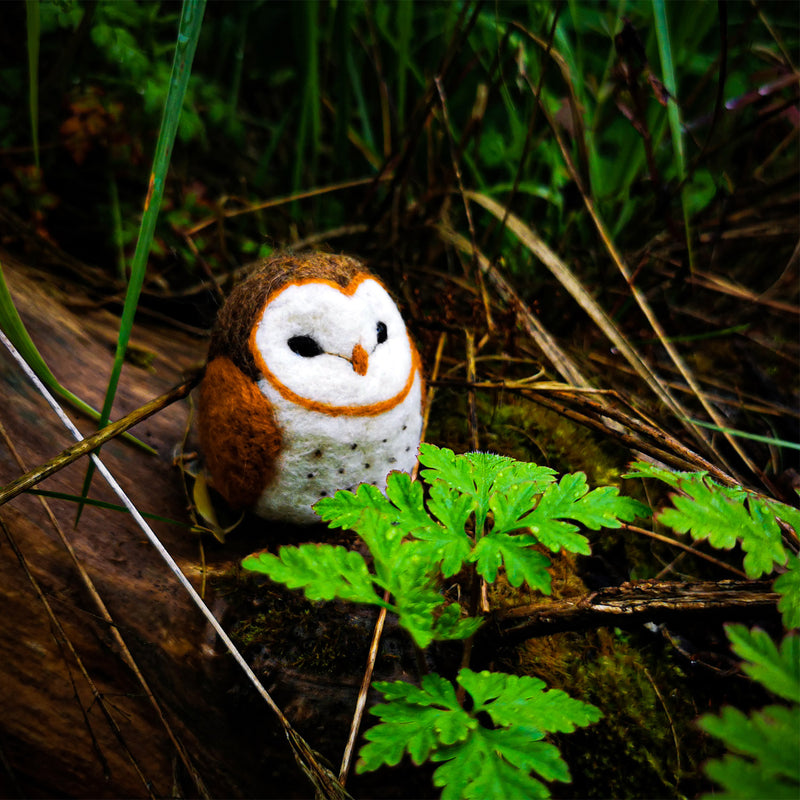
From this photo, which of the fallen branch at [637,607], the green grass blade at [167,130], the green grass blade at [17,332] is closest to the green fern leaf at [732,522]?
the fallen branch at [637,607]

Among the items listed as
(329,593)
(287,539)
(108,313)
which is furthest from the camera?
(108,313)

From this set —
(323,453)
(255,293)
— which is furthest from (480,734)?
(255,293)

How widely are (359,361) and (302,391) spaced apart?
164 millimetres

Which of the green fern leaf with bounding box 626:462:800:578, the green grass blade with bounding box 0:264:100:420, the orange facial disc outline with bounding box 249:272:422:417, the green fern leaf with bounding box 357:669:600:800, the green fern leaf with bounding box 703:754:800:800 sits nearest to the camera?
the green fern leaf with bounding box 703:754:800:800

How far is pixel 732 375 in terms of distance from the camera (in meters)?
2.43

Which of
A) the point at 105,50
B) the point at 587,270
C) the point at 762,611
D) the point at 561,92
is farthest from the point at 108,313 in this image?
the point at 561,92

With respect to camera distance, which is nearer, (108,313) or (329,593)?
(329,593)

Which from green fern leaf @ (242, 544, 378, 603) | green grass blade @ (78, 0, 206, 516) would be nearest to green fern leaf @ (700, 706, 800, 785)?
green fern leaf @ (242, 544, 378, 603)

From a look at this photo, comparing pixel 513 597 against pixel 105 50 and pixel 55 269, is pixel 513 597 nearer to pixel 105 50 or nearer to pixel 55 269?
pixel 55 269

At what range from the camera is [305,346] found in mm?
1528

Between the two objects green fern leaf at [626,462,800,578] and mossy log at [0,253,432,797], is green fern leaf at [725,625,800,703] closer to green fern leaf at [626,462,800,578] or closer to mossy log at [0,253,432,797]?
green fern leaf at [626,462,800,578]

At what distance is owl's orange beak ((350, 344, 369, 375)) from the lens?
150 cm

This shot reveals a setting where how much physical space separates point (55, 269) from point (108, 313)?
268mm

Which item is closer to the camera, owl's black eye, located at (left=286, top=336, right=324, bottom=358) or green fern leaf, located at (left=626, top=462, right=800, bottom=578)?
green fern leaf, located at (left=626, top=462, right=800, bottom=578)
